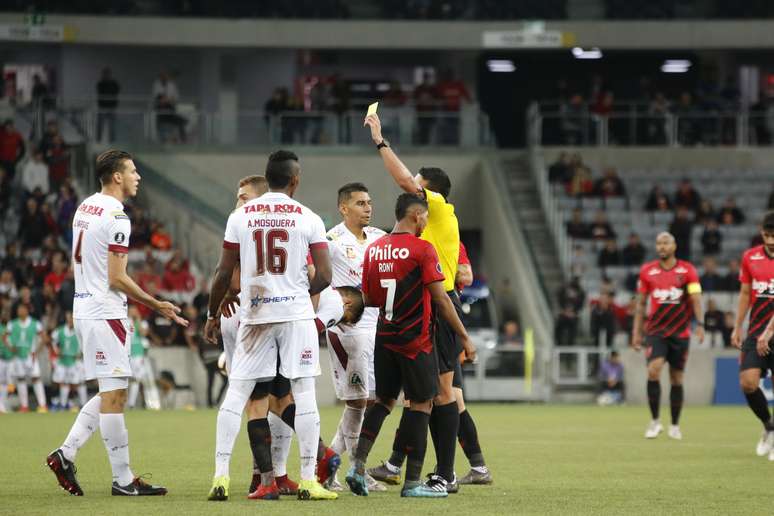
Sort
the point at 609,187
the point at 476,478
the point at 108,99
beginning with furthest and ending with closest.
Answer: the point at 108,99 → the point at 609,187 → the point at 476,478

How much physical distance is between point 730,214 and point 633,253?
3.12 meters

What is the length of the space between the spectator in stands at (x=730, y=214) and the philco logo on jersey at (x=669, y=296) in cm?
1548

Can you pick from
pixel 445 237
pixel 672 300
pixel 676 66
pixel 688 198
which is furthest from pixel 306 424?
pixel 676 66

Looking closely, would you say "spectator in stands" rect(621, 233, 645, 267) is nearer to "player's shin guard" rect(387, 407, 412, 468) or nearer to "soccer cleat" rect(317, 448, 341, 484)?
"player's shin guard" rect(387, 407, 412, 468)

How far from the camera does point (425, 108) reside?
35.6 metres

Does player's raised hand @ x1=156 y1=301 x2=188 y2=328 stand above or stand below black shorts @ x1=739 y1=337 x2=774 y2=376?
above

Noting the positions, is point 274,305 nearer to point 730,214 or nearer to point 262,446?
point 262,446

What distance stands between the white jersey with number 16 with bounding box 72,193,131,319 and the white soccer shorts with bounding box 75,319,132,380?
0.21 ft

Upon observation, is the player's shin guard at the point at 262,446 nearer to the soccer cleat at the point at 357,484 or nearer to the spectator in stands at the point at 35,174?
the soccer cleat at the point at 357,484

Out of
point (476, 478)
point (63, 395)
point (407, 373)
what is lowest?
point (63, 395)

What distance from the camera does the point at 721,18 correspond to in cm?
3816

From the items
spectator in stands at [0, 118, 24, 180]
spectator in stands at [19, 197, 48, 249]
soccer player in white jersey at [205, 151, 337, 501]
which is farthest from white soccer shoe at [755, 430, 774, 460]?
spectator in stands at [0, 118, 24, 180]

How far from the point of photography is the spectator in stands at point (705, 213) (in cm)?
3216

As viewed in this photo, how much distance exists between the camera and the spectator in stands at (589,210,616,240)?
3141 centimetres
